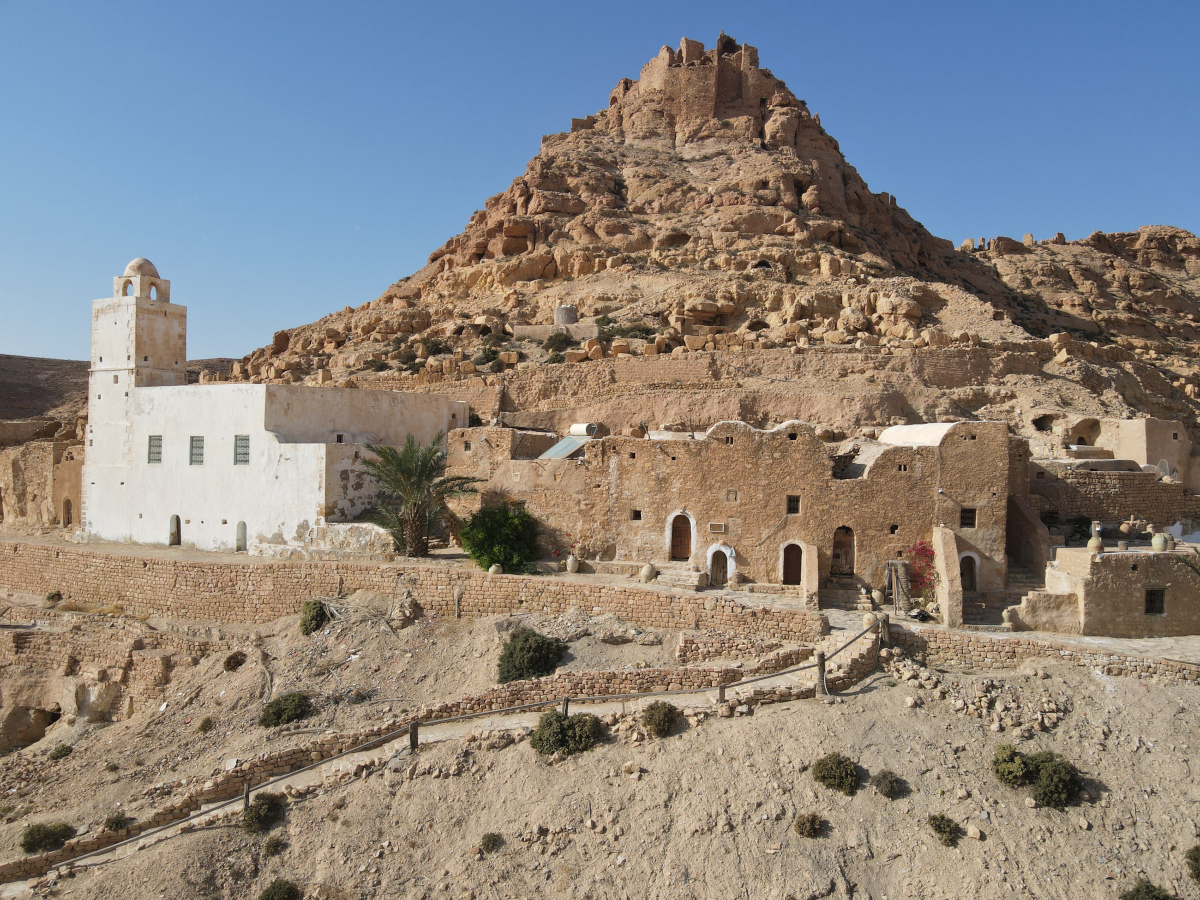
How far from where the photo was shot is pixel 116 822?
11.8 metres

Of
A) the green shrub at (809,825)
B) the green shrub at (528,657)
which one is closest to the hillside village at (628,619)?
the green shrub at (809,825)

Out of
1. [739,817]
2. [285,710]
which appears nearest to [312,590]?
[285,710]

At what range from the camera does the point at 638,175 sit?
43719 mm

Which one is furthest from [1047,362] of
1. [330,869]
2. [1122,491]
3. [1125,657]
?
[330,869]

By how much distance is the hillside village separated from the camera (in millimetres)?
10617

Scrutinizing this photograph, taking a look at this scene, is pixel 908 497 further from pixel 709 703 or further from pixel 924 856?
pixel 924 856

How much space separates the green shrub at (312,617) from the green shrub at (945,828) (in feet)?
37.1

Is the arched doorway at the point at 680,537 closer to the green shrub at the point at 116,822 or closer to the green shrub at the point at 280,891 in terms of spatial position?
the green shrub at the point at 280,891

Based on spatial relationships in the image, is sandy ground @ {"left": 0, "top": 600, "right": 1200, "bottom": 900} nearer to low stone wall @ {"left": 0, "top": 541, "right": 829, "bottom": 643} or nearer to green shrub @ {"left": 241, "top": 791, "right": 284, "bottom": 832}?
green shrub @ {"left": 241, "top": 791, "right": 284, "bottom": 832}

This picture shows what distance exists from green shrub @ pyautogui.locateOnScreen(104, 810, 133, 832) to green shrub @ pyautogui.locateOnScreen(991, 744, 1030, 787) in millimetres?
12464

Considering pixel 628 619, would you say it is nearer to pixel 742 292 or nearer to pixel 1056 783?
pixel 1056 783

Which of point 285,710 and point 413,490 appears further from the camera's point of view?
point 413,490

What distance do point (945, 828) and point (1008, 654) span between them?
3647mm

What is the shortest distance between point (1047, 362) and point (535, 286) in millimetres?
21967
